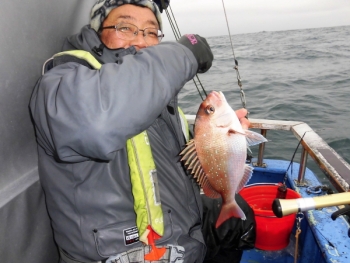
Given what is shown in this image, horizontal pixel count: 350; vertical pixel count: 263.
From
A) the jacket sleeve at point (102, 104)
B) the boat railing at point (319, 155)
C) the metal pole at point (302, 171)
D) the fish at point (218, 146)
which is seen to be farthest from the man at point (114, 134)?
the metal pole at point (302, 171)

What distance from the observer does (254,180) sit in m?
3.58

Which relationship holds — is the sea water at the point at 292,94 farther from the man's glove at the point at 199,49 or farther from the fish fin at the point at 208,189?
the man's glove at the point at 199,49

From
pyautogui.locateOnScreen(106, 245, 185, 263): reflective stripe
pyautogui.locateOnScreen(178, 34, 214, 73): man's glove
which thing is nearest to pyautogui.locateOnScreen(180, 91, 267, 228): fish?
pyautogui.locateOnScreen(178, 34, 214, 73): man's glove

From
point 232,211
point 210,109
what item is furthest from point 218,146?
point 232,211

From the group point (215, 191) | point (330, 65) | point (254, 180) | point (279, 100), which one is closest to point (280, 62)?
point (330, 65)

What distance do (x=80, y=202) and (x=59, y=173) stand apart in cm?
21

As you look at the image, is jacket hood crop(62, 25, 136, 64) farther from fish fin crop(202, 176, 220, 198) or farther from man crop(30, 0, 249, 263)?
fish fin crop(202, 176, 220, 198)

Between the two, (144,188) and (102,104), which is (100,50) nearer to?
(102,104)

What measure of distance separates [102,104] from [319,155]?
6.53 ft

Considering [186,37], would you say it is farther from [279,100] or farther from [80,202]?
[279,100]

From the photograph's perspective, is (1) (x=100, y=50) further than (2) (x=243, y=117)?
No

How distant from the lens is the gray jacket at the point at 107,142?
1.26 m

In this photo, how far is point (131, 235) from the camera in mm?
1646

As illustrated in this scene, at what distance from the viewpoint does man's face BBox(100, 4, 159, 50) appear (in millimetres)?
2047
